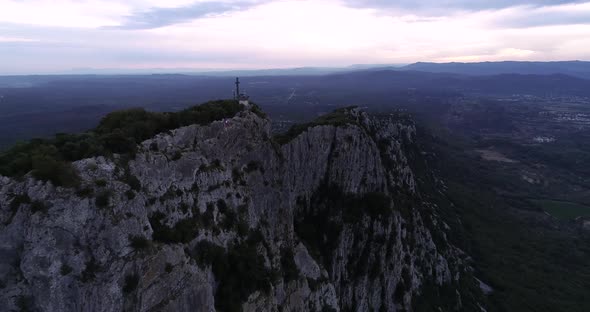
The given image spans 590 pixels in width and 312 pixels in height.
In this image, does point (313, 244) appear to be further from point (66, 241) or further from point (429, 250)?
point (66, 241)

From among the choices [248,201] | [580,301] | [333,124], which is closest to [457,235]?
[580,301]

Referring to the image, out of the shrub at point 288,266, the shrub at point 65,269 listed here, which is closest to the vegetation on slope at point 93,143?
the shrub at point 65,269

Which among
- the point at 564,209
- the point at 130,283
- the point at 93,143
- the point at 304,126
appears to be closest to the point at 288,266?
the point at 130,283

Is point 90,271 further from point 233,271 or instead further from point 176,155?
point 233,271

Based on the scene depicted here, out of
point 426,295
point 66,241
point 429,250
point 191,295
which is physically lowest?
point 426,295

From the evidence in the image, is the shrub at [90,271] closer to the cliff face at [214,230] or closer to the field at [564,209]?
the cliff face at [214,230]

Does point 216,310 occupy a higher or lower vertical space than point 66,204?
lower

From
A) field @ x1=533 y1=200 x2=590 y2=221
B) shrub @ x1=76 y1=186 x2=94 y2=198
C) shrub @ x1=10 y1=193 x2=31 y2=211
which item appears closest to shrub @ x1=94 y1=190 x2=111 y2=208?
shrub @ x1=76 y1=186 x2=94 y2=198
